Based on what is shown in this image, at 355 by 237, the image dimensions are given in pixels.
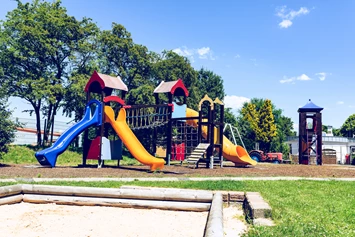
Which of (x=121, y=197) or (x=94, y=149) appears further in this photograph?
(x=94, y=149)

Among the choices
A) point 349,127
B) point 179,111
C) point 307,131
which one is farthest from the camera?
point 349,127

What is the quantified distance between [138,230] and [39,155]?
1504cm

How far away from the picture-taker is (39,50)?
31219 millimetres

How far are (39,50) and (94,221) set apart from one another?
93.8 ft

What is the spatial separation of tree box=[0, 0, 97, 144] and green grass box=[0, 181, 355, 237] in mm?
22302

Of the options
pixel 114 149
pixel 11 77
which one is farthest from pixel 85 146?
pixel 11 77

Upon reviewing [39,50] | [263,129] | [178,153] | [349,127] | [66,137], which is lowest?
[178,153]

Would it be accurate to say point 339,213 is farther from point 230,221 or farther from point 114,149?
point 114,149

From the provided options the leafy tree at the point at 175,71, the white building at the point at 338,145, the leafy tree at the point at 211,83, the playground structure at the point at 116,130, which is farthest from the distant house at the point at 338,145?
the playground structure at the point at 116,130

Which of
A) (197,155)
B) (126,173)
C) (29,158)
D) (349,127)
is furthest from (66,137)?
(349,127)

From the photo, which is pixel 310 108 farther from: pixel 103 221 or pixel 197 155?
pixel 103 221

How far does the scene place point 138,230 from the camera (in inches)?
221

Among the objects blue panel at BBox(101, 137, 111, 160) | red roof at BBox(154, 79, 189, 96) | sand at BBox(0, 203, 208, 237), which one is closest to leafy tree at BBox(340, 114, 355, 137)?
red roof at BBox(154, 79, 189, 96)

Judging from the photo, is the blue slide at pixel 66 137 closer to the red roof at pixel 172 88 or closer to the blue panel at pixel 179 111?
the red roof at pixel 172 88
